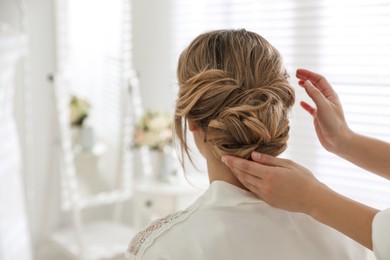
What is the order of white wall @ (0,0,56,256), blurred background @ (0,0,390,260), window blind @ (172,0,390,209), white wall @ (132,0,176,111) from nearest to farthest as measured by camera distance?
window blind @ (172,0,390,209) → blurred background @ (0,0,390,260) → white wall @ (0,0,56,256) → white wall @ (132,0,176,111)

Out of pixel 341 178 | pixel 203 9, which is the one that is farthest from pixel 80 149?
pixel 341 178

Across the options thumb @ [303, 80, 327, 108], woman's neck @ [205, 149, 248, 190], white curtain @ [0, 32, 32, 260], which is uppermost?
thumb @ [303, 80, 327, 108]

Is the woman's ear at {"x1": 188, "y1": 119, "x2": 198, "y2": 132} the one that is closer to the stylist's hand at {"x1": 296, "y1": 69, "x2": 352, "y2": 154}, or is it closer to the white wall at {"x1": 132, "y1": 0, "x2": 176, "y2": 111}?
the stylist's hand at {"x1": 296, "y1": 69, "x2": 352, "y2": 154}

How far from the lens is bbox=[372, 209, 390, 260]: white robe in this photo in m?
0.96

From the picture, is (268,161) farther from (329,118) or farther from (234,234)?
(329,118)

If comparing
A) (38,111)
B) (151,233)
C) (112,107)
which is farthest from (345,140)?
(38,111)

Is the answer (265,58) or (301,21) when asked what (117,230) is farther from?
(265,58)

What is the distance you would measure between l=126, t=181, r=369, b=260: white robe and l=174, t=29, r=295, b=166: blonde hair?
117mm

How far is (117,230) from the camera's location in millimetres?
3127

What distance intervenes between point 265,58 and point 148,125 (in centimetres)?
157

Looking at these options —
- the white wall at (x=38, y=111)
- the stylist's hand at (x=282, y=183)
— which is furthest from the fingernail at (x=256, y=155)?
the white wall at (x=38, y=111)

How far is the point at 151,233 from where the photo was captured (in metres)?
1.15

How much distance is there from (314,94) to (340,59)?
101 cm

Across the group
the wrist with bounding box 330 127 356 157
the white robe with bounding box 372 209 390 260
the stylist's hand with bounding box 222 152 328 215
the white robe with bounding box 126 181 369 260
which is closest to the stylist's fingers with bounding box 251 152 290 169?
the stylist's hand with bounding box 222 152 328 215
